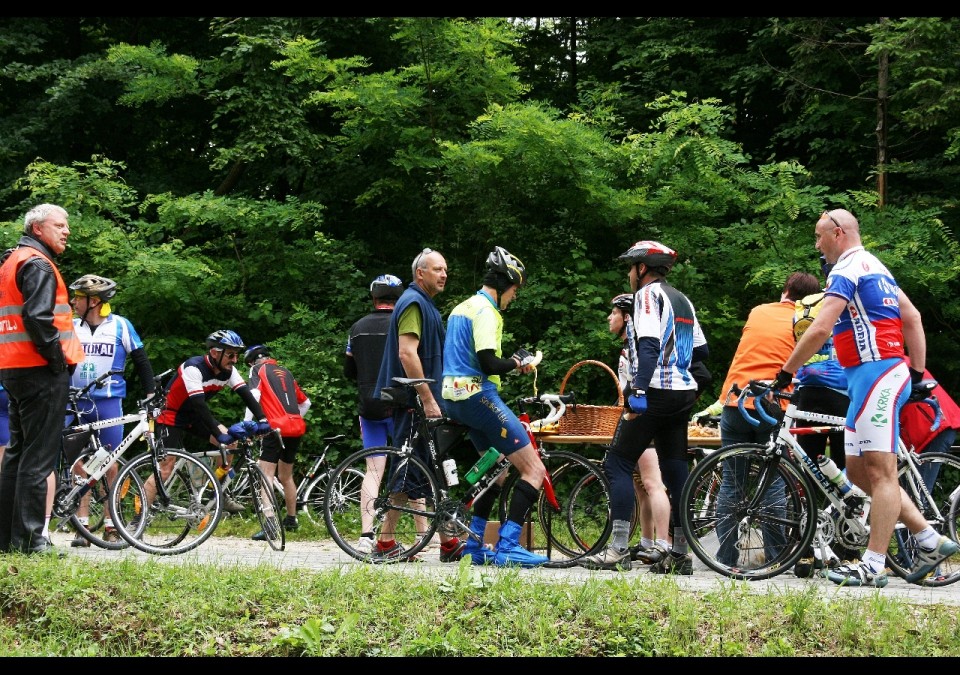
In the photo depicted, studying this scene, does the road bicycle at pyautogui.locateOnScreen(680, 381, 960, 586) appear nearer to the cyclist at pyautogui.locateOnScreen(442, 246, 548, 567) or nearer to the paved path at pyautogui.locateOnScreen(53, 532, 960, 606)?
the paved path at pyautogui.locateOnScreen(53, 532, 960, 606)

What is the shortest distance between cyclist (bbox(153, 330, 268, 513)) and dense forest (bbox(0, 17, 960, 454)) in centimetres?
340

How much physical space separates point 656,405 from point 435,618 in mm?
2537

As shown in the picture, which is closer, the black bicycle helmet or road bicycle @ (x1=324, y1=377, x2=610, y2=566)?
the black bicycle helmet

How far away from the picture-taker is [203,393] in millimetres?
9602

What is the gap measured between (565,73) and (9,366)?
11.9 metres

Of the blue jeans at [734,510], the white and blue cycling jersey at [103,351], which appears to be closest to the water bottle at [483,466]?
the blue jeans at [734,510]

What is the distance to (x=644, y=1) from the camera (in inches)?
166

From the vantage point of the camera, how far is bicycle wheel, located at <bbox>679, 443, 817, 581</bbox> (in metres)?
6.97

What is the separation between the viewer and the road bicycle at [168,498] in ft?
27.6

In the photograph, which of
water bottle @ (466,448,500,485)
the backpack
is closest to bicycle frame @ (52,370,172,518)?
water bottle @ (466,448,500,485)

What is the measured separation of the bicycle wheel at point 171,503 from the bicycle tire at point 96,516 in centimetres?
18

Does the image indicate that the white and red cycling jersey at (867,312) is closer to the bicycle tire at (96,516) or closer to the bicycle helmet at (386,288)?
the bicycle helmet at (386,288)

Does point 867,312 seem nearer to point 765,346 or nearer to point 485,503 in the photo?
point 765,346

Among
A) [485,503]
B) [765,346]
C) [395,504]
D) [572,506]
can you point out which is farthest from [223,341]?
[765,346]
